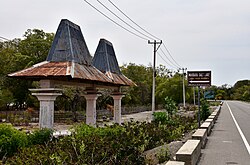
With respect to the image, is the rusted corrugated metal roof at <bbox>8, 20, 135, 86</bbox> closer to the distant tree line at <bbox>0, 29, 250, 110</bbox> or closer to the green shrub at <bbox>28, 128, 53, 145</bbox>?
the green shrub at <bbox>28, 128, 53, 145</bbox>

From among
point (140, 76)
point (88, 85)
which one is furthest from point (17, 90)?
point (88, 85)

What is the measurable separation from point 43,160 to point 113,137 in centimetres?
466

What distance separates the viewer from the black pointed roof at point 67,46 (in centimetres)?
1634

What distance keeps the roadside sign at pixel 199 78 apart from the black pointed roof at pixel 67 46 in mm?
5307

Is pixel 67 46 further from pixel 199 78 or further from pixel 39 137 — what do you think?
pixel 199 78

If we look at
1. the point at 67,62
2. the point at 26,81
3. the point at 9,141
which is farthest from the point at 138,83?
the point at 9,141

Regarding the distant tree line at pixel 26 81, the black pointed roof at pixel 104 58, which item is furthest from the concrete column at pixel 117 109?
the distant tree line at pixel 26 81

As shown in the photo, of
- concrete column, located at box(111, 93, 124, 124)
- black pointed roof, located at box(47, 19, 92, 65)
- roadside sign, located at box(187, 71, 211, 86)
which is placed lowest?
concrete column, located at box(111, 93, 124, 124)

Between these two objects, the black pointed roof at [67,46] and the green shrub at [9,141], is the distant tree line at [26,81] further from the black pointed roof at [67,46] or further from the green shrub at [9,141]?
the green shrub at [9,141]

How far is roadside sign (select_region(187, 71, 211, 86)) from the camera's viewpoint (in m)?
18.8

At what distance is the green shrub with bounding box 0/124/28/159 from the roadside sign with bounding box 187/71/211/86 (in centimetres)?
960

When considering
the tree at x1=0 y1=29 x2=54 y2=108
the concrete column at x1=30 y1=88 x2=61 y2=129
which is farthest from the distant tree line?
the concrete column at x1=30 y1=88 x2=61 y2=129

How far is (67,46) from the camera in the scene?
54.2 feet

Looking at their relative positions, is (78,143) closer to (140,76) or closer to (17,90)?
(17,90)
